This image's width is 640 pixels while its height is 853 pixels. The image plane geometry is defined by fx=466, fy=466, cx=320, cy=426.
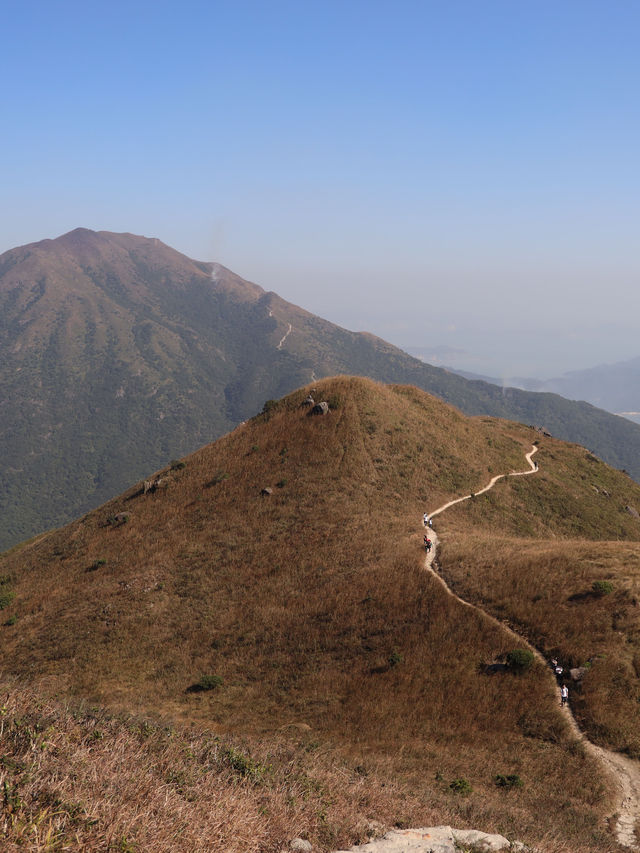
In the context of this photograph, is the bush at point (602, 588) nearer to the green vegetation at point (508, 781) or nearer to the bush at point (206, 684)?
the green vegetation at point (508, 781)

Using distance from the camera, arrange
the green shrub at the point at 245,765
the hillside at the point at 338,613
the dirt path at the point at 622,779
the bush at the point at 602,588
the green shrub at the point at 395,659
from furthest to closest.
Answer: the green shrub at the point at 395,659, the bush at the point at 602,588, the hillside at the point at 338,613, the dirt path at the point at 622,779, the green shrub at the point at 245,765

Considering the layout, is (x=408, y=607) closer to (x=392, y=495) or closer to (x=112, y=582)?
(x=392, y=495)

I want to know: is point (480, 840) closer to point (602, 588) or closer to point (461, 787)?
point (461, 787)

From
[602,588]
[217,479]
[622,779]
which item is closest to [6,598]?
[217,479]

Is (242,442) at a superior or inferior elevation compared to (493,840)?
superior

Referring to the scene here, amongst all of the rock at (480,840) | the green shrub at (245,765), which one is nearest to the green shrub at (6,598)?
the green shrub at (245,765)

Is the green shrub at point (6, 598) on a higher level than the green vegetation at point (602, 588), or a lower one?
A: lower

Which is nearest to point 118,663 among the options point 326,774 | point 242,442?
point 326,774

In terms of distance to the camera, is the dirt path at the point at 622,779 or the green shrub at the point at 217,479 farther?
the green shrub at the point at 217,479
